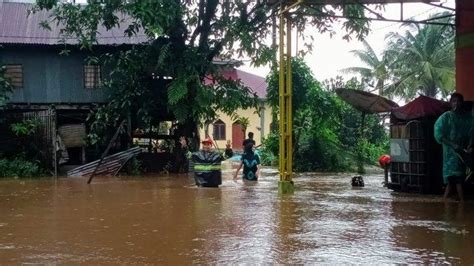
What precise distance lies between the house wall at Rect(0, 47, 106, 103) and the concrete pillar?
1594 centimetres

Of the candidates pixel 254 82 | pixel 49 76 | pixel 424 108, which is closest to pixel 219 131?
pixel 254 82

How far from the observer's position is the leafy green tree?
19.2m

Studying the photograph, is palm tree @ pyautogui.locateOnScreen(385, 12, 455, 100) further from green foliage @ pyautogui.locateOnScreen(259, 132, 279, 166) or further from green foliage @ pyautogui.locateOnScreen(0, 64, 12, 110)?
green foliage @ pyautogui.locateOnScreen(0, 64, 12, 110)

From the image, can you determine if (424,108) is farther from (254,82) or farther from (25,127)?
(254,82)

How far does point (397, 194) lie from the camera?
12.0 meters

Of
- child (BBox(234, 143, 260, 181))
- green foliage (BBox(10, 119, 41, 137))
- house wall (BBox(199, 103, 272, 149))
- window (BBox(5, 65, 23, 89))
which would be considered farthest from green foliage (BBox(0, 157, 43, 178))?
house wall (BBox(199, 103, 272, 149))

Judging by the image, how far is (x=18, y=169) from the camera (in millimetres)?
20516

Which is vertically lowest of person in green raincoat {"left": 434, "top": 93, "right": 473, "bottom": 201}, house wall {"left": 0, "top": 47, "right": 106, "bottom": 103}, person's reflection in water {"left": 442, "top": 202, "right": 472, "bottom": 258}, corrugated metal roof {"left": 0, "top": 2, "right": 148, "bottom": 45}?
person's reflection in water {"left": 442, "top": 202, "right": 472, "bottom": 258}

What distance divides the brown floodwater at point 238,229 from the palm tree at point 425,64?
23.4m

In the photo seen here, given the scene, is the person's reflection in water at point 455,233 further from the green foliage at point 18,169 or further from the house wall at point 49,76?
the house wall at point 49,76

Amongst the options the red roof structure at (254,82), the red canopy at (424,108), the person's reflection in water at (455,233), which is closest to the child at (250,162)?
the red canopy at (424,108)

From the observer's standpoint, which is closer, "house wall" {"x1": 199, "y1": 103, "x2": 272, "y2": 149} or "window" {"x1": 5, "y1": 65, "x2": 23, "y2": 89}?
"window" {"x1": 5, "y1": 65, "x2": 23, "y2": 89}

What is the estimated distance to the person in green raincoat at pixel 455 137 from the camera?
396 inches

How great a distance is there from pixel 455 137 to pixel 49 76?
61.5 ft
